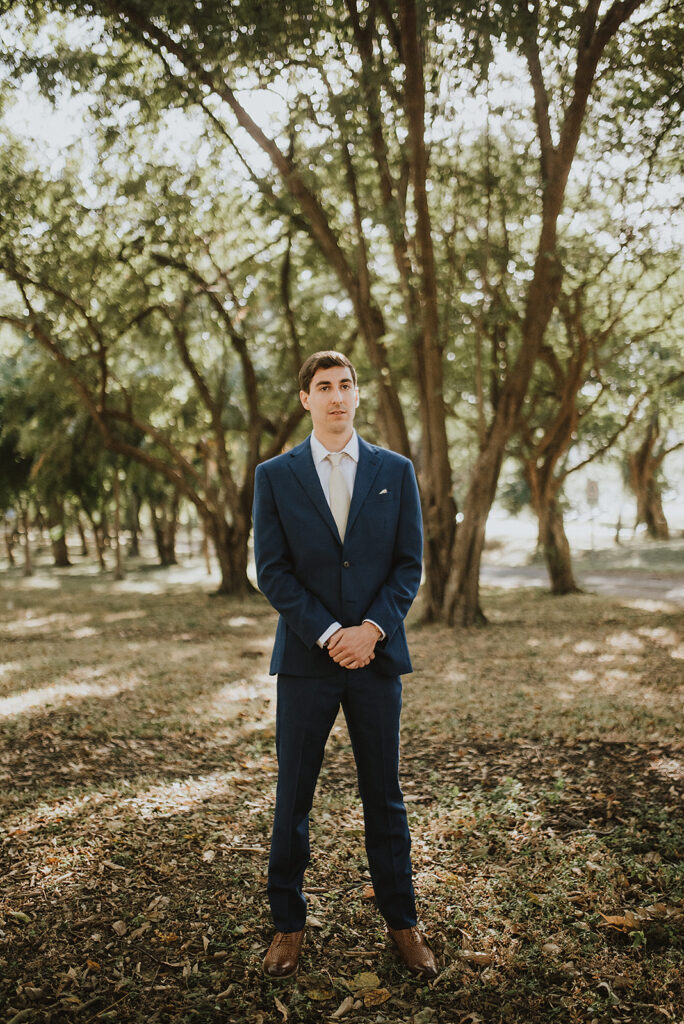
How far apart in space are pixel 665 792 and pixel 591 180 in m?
10.2

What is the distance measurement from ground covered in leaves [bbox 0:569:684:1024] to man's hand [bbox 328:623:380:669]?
4.22 feet

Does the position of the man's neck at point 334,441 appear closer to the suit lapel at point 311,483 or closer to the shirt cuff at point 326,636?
the suit lapel at point 311,483

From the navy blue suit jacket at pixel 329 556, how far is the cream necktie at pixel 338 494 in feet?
0.18

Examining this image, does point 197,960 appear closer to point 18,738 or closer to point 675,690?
point 18,738

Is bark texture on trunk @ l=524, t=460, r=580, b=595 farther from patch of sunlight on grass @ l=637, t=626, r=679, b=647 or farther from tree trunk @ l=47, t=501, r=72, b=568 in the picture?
tree trunk @ l=47, t=501, r=72, b=568

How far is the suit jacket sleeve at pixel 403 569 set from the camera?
9.55ft

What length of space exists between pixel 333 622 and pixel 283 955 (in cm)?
138

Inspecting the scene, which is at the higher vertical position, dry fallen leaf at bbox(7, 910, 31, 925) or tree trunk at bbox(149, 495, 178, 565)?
tree trunk at bbox(149, 495, 178, 565)

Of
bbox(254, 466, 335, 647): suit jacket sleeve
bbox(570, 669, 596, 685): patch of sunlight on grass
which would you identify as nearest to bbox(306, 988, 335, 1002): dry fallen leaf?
bbox(254, 466, 335, 647): suit jacket sleeve

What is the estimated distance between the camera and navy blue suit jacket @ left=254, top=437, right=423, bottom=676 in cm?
291

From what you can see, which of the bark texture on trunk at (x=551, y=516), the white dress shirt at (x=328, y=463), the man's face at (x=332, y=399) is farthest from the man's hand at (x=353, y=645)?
the bark texture on trunk at (x=551, y=516)

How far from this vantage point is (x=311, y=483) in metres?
3.00

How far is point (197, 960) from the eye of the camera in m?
3.07

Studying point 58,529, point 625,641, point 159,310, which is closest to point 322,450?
point 625,641
